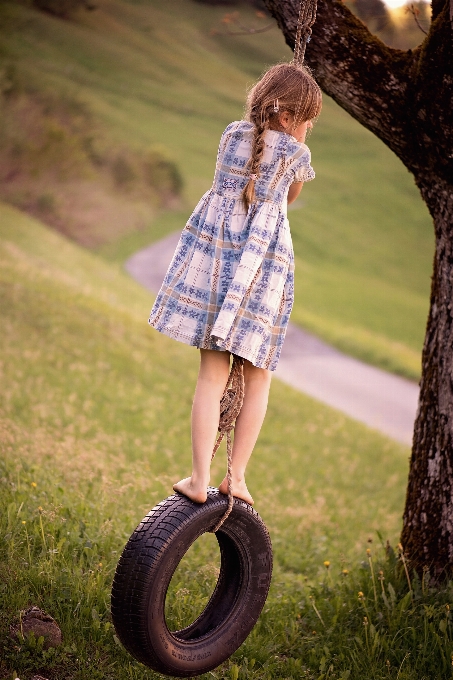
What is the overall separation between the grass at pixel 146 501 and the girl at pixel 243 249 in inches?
42.6

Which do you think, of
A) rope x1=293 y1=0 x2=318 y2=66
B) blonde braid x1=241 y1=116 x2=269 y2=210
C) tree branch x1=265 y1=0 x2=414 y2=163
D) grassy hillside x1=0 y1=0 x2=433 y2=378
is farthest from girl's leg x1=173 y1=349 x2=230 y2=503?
grassy hillside x1=0 y1=0 x2=433 y2=378

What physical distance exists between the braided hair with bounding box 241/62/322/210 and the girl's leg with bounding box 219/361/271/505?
806mm

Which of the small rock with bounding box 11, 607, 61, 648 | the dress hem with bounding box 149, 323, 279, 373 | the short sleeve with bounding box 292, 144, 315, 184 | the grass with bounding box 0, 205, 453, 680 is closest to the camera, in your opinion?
the dress hem with bounding box 149, 323, 279, 373

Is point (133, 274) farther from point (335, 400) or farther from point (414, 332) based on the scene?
point (335, 400)

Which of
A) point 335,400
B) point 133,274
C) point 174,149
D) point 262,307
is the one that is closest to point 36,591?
point 262,307

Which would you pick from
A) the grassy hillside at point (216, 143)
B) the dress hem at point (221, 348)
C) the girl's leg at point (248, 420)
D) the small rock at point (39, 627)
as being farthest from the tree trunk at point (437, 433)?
the grassy hillside at point (216, 143)

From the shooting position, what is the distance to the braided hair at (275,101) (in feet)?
10.2

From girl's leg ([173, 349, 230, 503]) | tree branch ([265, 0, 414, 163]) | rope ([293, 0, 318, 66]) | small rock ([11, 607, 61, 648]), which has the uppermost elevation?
tree branch ([265, 0, 414, 163])

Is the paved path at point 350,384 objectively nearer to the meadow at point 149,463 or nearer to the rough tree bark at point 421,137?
the meadow at point 149,463

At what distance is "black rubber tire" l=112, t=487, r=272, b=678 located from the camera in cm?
294

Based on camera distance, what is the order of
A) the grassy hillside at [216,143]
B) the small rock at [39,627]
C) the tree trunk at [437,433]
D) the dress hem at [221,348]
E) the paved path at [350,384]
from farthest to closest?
the grassy hillside at [216,143]
the paved path at [350,384]
the tree trunk at [437,433]
the small rock at [39,627]
the dress hem at [221,348]

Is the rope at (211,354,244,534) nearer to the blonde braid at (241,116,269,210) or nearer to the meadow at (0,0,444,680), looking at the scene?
the blonde braid at (241,116,269,210)

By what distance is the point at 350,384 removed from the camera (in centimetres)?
1681

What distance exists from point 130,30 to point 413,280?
88.9ft
